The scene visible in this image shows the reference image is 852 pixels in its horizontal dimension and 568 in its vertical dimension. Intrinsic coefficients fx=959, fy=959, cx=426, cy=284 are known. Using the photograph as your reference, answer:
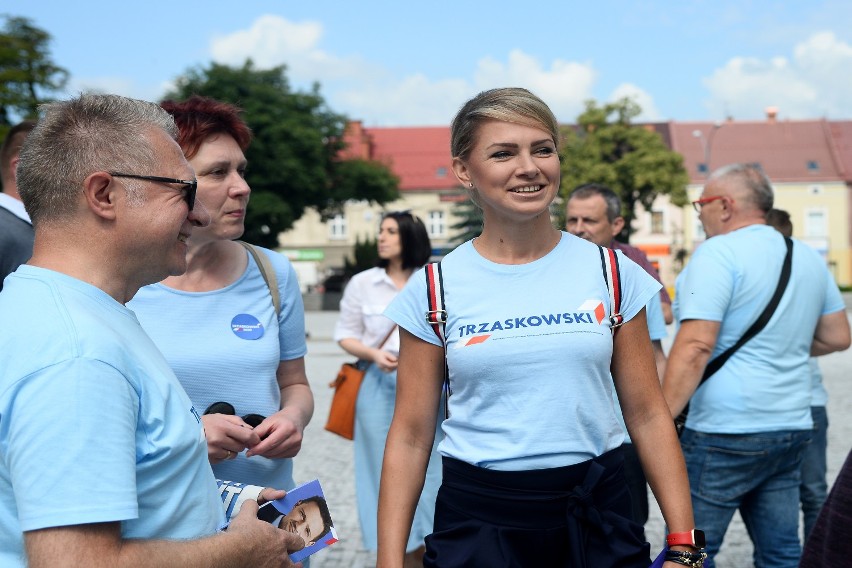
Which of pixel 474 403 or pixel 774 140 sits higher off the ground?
pixel 774 140

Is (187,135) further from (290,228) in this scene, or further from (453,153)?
(290,228)

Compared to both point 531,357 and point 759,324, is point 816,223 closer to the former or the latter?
point 759,324

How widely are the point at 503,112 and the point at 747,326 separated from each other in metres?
1.95

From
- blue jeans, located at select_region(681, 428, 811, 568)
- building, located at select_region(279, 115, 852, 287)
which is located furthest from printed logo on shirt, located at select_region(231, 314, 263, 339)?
building, located at select_region(279, 115, 852, 287)

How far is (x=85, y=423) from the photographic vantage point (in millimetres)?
1498

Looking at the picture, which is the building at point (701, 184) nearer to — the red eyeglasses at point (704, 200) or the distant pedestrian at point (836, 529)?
the red eyeglasses at point (704, 200)

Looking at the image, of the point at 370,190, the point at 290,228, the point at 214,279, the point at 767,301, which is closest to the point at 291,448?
the point at 214,279

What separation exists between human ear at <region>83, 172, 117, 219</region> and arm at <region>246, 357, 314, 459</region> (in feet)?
3.80

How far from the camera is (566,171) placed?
184 ft

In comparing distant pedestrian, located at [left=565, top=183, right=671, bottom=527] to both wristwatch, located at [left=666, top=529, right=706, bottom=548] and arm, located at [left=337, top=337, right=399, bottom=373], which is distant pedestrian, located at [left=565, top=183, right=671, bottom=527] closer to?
arm, located at [left=337, top=337, right=399, bottom=373]

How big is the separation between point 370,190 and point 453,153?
173 feet

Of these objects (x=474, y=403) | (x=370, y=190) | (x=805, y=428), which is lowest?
(x=805, y=428)

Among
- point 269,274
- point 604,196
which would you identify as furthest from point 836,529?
point 604,196

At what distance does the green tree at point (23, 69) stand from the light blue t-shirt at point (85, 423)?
132 feet
